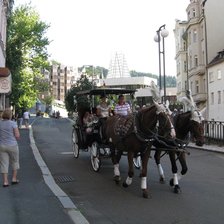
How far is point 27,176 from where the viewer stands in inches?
451

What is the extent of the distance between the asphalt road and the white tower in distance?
5672 inches

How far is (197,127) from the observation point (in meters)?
9.20

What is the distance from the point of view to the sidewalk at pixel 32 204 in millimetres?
6859

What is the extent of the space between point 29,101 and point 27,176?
43.1 metres

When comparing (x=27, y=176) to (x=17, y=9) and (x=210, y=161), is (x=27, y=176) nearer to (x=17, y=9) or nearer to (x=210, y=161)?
(x=210, y=161)

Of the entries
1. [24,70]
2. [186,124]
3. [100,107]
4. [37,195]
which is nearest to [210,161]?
[100,107]

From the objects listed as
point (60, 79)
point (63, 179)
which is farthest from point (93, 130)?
point (60, 79)

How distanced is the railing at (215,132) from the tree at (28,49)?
27.8 m

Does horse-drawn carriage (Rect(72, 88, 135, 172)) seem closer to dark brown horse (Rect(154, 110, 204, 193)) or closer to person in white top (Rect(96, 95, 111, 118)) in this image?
person in white top (Rect(96, 95, 111, 118))

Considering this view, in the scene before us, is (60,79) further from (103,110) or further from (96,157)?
(96,157)

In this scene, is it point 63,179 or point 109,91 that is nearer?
point 63,179

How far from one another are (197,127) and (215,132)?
14015mm

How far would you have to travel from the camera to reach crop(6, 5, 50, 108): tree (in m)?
48.2

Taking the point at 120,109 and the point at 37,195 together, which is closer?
the point at 37,195
